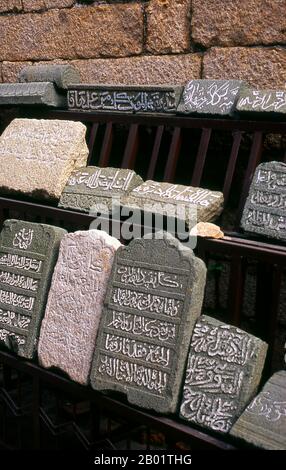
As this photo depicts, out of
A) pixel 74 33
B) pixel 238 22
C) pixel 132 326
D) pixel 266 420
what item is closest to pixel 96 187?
pixel 132 326

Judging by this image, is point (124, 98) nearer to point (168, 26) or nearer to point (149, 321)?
point (168, 26)

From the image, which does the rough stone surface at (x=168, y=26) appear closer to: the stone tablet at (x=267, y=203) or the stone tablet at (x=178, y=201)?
the stone tablet at (x=178, y=201)

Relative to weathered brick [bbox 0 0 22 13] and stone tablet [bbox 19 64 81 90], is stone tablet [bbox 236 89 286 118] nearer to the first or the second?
stone tablet [bbox 19 64 81 90]

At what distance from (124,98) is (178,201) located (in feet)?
2.81

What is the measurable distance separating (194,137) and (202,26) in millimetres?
713

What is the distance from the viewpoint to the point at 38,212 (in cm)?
326

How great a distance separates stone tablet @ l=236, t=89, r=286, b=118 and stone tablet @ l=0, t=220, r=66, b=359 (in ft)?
3.55

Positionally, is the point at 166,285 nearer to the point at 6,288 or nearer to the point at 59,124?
the point at 6,288

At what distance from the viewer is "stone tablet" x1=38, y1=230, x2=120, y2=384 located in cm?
274

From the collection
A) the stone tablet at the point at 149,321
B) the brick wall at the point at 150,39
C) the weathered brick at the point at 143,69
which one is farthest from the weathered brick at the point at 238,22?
the stone tablet at the point at 149,321

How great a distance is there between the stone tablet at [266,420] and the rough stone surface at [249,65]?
5.86 feet

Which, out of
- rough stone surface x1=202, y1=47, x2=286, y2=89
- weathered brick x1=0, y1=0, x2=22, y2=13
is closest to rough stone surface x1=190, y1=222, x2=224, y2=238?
rough stone surface x1=202, y1=47, x2=286, y2=89

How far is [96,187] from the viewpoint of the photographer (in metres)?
3.15

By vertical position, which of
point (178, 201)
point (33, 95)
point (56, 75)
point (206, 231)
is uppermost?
point (56, 75)
